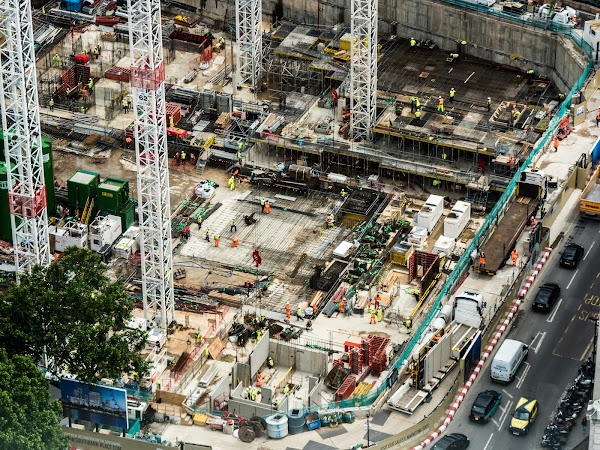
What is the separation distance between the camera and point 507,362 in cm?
15400

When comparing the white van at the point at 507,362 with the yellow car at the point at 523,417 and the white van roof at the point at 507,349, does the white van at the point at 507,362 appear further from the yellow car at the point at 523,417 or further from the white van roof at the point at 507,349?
the yellow car at the point at 523,417

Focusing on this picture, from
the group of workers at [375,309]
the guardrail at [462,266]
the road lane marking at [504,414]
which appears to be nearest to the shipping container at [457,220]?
the guardrail at [462,266]

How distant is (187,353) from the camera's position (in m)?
166

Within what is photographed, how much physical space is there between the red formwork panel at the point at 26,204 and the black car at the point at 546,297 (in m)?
46.1

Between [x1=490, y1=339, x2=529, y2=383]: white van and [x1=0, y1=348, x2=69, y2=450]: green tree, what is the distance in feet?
124

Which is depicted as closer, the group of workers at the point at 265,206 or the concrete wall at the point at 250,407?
the concrete wall at the point at 250,407

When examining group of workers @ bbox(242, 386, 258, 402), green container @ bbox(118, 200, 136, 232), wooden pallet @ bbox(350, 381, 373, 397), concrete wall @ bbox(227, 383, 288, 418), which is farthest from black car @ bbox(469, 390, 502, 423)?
green container @ bbox(118, 200, 136, 232)

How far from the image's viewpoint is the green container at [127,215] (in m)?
186

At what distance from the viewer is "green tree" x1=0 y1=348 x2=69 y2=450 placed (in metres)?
140

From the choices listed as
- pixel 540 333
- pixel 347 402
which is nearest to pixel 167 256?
pixel 347 402

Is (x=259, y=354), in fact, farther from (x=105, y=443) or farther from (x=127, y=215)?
(x=127, y=215)

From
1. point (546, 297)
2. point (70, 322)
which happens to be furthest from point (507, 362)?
point (70, 322)

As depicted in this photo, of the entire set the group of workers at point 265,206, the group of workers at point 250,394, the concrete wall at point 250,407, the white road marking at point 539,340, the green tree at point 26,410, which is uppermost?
the green tree at point 26,410

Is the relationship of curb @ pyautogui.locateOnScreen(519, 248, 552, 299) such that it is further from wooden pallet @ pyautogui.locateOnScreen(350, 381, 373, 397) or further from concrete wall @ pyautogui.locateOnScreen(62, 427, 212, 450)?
concrete wall @ pyautogui.locateOnScreen(62, 427, 212, 450)
